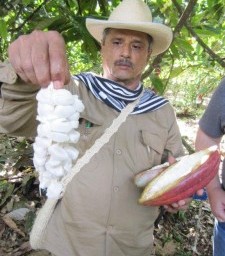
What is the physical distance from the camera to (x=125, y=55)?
1.47m

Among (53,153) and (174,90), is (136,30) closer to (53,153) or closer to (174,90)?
(53,153)

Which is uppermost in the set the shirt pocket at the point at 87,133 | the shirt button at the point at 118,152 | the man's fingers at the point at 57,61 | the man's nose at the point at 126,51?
the man's fingers at the point at 57,61

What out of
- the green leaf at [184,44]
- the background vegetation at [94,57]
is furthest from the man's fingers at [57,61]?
the green leaf at [184,44]

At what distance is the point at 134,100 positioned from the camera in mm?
1463

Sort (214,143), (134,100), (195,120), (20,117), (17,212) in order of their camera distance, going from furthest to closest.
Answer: (195,120), (17,212), (214,143), (134,100), (20,117)

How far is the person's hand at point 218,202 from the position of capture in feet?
4.94

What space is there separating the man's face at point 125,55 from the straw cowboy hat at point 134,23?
4cm

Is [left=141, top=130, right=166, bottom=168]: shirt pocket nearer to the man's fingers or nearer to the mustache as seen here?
the mustache

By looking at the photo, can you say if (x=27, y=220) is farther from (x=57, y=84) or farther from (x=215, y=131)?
(x=57, y=84)

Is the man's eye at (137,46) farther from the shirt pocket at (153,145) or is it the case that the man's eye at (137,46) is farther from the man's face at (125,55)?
the shirt pocket at (153,145)

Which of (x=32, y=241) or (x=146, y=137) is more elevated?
(x=146, y=137)

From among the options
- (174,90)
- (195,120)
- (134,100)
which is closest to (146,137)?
(134,100)

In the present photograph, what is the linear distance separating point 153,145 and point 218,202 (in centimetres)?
36

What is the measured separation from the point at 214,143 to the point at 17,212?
1535mm
